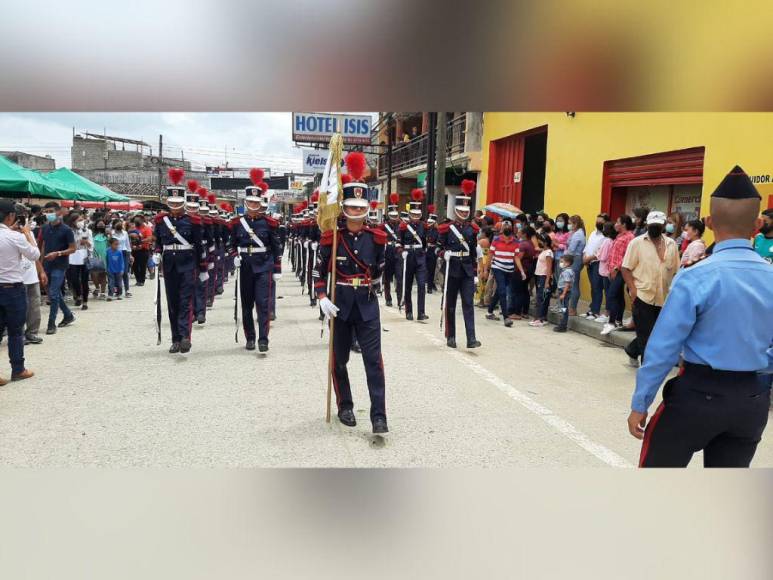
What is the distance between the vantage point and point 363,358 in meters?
5.16

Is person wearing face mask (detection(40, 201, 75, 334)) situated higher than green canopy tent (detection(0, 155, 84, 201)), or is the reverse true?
green canopy tent (detection(0, 155, 84, 201))

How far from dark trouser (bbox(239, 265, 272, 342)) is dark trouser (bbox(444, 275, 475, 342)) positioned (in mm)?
2611

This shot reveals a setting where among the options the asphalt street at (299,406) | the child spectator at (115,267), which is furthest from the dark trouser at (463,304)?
the child spectator at (115,267)

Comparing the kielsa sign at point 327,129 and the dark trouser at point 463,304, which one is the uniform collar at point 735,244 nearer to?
the dark trouser at point 463,304

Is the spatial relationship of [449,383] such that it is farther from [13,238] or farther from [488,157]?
[488,157]

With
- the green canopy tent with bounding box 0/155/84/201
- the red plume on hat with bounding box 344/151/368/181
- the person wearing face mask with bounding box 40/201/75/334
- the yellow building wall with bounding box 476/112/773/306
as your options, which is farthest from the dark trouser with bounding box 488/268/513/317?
the green canopy tent with bounding box 0/155/84/201

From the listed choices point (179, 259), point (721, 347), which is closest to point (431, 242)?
point (179, 259)

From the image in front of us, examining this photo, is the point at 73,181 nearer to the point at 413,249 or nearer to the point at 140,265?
the point at 140,265

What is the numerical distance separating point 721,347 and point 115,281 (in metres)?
13.9

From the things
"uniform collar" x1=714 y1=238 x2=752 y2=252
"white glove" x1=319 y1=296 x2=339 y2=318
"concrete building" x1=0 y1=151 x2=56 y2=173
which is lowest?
"white glove" x1=319 y1=296 x2=339 y2=318

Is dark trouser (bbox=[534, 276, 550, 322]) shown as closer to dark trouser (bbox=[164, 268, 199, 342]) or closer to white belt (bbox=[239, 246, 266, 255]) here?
white belt (bbox=[239, 246, 266, 255])

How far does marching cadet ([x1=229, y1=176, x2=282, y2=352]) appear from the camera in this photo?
845 cm
